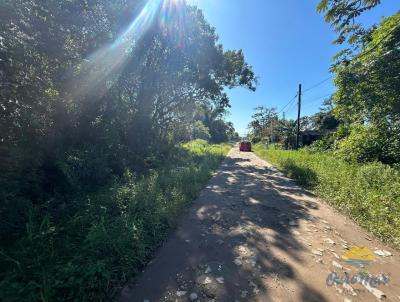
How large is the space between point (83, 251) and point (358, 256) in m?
4.20

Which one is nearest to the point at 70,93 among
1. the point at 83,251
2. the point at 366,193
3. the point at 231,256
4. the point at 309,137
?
the point at 83,251

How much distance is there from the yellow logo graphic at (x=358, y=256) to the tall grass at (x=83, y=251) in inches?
122

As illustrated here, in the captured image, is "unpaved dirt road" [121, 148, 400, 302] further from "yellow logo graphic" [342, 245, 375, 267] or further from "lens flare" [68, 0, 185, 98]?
"lens flare" [68, 0, 185, 98]

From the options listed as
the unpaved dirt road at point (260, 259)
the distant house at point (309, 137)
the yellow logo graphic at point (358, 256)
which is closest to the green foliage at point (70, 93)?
the unpaved dirt road at point (260, 259)

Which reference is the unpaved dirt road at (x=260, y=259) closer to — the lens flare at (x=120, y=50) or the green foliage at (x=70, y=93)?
the green foliage at (x=70, y=93)

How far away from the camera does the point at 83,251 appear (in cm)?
282

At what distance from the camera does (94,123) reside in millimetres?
6629

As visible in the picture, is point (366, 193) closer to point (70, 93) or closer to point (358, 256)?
point (358, 256)

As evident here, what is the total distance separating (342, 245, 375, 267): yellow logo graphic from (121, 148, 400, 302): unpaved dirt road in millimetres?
66

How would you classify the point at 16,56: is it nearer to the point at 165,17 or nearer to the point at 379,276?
the point at 379,276

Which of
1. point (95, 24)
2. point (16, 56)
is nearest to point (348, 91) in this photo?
point (95, 24)

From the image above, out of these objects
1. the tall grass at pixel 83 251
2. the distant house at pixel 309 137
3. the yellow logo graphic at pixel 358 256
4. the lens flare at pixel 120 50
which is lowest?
the yellow logo graphic at pixel 358 256

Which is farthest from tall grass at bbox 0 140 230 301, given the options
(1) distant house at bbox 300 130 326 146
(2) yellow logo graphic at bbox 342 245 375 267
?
(1) distant house at bbox 300 130 326 146

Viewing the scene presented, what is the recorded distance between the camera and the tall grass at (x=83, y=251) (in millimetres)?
2258
